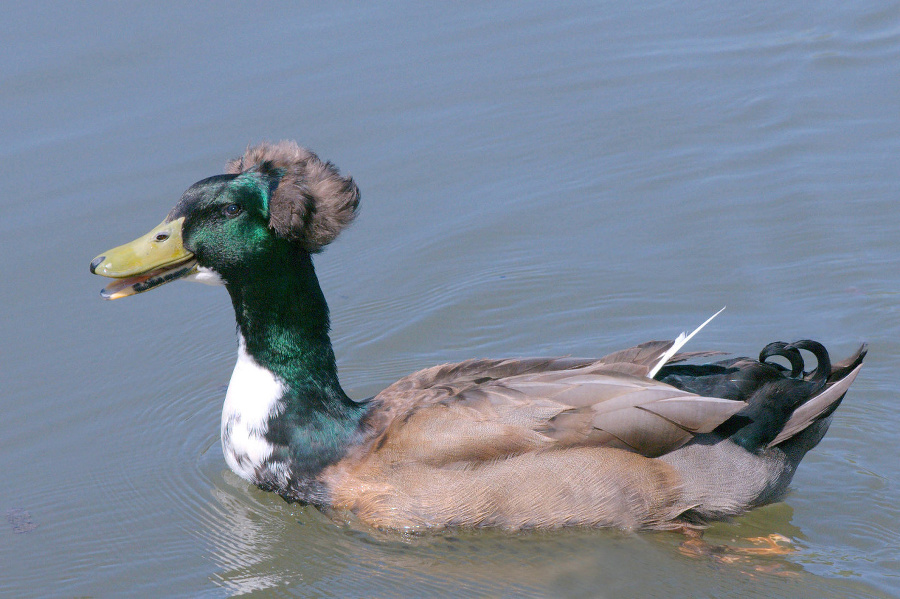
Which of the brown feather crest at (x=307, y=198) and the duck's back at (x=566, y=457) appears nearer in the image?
the duck's back at (x=566, y=457)

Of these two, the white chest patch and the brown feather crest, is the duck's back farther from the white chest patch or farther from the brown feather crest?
the brown feather crest

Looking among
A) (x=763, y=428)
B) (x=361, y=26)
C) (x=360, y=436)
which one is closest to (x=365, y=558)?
(x=360, y=436)

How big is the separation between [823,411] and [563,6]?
6.30m

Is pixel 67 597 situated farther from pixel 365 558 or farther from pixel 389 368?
pixel 389 368

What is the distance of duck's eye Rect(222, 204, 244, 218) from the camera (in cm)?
594

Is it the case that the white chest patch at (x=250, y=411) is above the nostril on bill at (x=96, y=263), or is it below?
below

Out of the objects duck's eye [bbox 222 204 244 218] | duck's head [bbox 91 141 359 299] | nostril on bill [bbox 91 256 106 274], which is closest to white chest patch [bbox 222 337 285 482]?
duck's head [bbox 91 141 359 299]

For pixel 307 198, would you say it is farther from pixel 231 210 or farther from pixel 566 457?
pixel 566 457

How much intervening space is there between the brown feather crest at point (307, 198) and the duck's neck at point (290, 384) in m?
0.22

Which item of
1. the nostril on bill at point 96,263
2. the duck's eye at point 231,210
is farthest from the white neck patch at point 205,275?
the nostril on bill at point 96,263

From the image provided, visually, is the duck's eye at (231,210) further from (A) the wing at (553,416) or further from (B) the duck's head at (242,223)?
(A) the wing at (553,416)

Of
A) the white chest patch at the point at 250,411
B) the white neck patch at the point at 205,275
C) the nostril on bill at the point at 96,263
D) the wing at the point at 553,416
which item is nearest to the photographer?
the wing at the point at 553,416

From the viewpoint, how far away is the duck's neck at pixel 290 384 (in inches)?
242

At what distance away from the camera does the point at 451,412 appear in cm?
588
